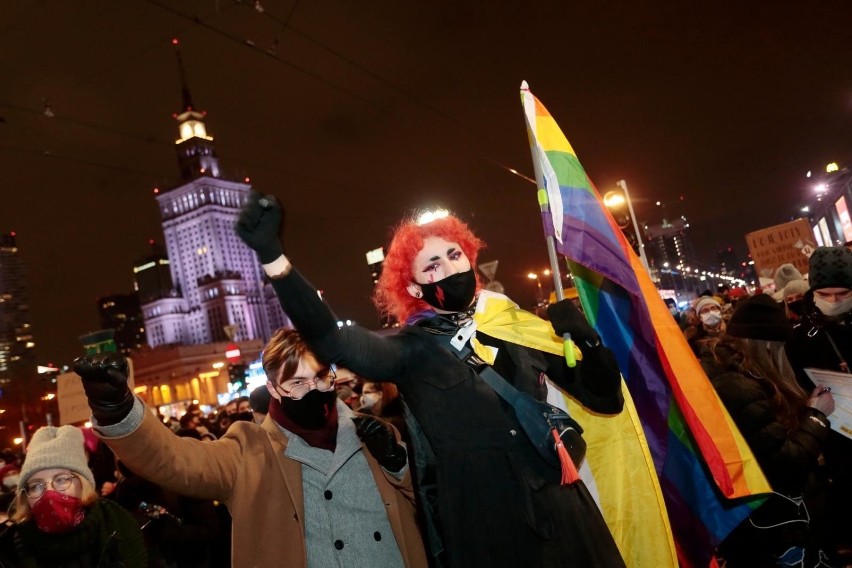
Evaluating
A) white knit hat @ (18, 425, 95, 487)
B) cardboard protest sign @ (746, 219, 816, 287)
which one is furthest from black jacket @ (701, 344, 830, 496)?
cardboard protest sign @ (746, 219, 816, 287)

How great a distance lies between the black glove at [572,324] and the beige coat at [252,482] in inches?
44.2

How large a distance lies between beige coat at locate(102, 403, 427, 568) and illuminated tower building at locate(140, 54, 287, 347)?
109 metres

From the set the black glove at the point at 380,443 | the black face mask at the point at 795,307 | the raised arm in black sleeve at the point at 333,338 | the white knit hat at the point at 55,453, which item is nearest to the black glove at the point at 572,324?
the raised arm in black sleeve at the point at 333,338

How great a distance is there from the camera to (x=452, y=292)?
9.61 ft

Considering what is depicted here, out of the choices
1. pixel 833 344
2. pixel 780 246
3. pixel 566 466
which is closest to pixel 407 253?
pixel 566 466

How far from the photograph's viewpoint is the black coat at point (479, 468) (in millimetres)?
2508

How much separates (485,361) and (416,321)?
1.36 feet

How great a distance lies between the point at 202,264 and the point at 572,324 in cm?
11880

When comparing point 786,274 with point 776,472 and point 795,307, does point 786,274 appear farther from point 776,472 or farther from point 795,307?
point 776,472

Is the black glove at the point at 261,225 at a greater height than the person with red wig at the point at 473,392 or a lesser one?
greater

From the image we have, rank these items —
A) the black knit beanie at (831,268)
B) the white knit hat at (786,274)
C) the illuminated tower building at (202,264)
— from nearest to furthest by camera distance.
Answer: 1. the black knit beanie at (831,268)
2. the white knit hat at (786,274)
3. the illuminated tower building at (202,264)

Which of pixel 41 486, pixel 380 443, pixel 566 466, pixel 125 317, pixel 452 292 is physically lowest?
pixel 566 466

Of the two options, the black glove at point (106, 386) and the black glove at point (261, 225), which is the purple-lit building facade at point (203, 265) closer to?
the black glove at point (106, 386)

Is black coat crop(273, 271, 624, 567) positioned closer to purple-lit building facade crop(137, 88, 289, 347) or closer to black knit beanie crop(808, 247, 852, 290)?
black knit beanie crop(808, 247, 852, 290)
